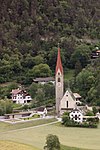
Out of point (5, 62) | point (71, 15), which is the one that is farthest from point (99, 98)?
point (71, 15)

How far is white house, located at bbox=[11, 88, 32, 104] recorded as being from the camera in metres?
66.3

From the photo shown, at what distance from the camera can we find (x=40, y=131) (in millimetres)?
46750

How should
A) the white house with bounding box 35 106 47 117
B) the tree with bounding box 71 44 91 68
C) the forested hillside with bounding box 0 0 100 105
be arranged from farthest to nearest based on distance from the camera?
the tree with bounding box 71 44 91 68 → the forested hillside with bounding box 0 0 100 105 → the white house with bounding box 35 106 47 117

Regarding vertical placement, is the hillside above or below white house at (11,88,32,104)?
above

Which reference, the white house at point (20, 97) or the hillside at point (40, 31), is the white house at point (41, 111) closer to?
the white house at point (20, 97)

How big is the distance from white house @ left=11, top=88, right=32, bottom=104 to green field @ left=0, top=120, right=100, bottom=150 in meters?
17.2

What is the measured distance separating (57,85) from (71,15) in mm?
38582

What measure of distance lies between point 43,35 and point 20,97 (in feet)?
82.1

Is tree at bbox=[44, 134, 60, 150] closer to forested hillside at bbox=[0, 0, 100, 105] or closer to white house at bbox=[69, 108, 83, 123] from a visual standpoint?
white house at bbox=[69, 108, 83, 123]

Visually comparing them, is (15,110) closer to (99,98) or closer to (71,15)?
(99,98)

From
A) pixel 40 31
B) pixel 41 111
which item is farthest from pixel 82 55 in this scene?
pixel 41 111

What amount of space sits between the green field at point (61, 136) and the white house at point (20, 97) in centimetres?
1720

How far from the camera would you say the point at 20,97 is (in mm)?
66625

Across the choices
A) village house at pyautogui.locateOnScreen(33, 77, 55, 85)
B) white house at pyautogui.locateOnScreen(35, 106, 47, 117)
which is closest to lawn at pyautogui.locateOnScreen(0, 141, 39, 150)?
white house at pyautogui.locateOnScreen(35, 106, 47, 117)
